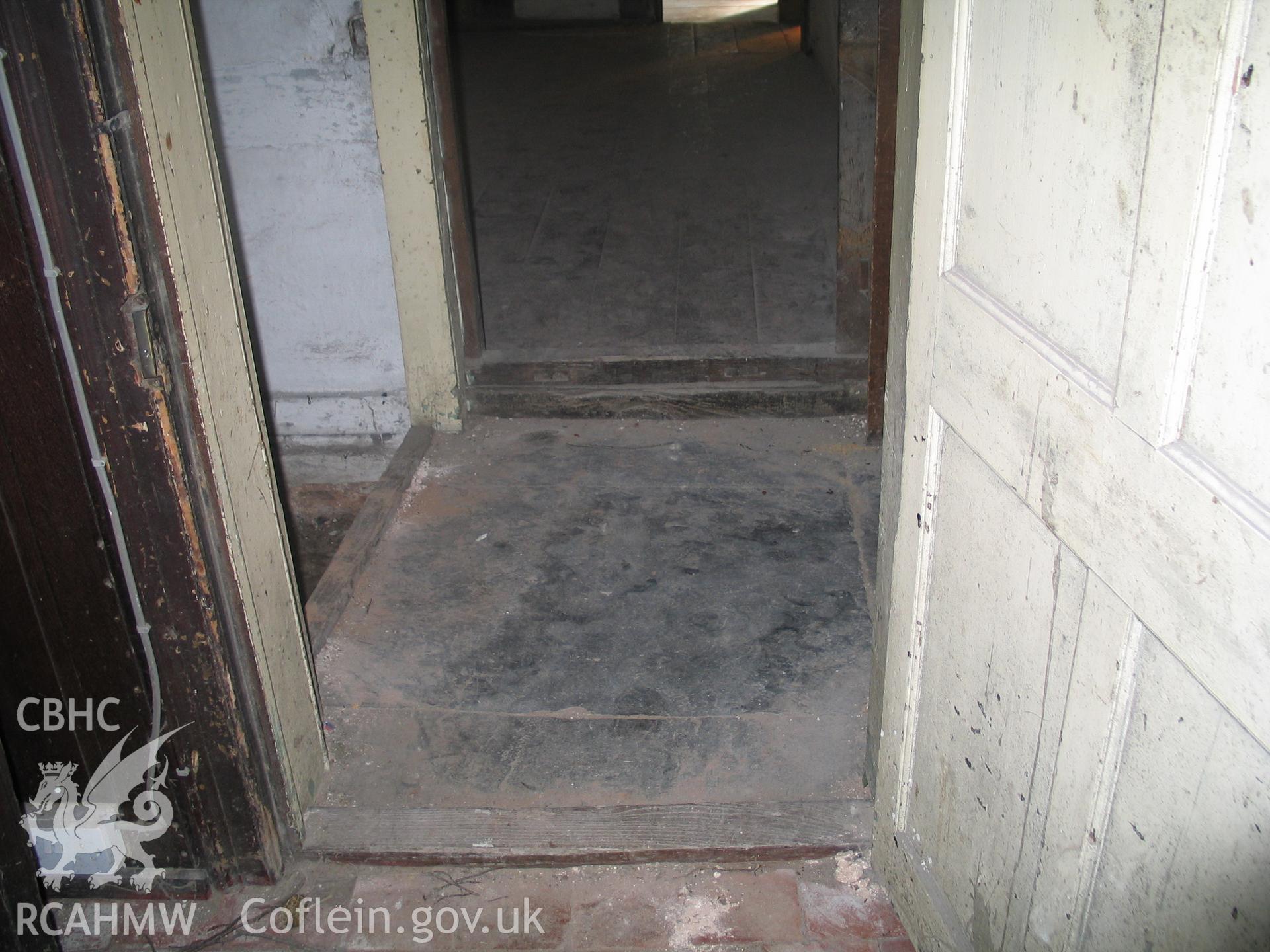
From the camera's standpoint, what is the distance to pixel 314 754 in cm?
221

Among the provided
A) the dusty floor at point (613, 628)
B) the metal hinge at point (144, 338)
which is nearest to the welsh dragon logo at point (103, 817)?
the dusty floor at point (613, 628)

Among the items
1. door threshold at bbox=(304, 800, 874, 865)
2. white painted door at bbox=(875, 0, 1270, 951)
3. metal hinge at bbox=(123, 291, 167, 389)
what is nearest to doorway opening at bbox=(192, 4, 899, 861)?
door threshold at bbox=(304, 800, 874, 865)

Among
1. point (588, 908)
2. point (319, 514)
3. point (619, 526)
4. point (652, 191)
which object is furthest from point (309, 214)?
point (588, 908)

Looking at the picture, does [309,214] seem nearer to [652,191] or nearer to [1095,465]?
[652,191]

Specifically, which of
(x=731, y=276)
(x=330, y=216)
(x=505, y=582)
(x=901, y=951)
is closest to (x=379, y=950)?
(x=901, y=951)

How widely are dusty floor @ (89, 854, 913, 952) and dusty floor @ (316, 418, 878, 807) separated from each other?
0.16 meters

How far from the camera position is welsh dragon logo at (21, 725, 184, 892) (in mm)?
1954

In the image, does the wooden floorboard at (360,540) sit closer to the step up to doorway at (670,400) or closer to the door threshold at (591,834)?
the step up to doorway at (670,400)

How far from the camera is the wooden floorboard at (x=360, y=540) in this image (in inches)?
108

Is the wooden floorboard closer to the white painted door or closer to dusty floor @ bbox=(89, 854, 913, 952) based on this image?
dusty floor @ bbox=(89, 854, 913, 952)

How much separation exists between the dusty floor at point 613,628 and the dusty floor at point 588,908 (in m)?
0.16

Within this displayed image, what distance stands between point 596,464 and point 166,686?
74.6 inches

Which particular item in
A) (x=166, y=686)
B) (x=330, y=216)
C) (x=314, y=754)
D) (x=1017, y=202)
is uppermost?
(x=1017, y=202)

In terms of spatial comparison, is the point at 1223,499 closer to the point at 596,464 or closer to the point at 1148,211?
Result: the point at 1148,211
